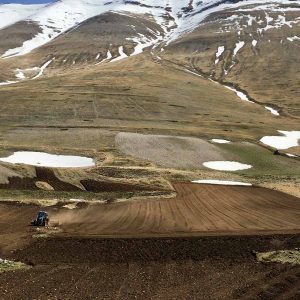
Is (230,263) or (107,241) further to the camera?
(107,241)

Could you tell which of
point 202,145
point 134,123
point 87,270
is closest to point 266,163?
point 202,145

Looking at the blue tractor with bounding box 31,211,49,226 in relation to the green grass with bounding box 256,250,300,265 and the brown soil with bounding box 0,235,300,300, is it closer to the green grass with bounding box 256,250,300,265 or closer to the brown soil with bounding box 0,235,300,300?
the brown soil with bounding box 0,235,300,300

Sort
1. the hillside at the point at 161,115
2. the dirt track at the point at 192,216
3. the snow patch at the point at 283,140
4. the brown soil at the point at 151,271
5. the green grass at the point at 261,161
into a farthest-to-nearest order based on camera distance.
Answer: the snow patch at the point at 283,140
the hillside at the point at 161,115
the green grass at the point at 261,161
the dirt track at the point at 192,216
the brown soil at the point at 151,271

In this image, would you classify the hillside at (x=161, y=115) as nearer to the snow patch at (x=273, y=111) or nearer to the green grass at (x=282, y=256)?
the snow patch at (x=273, y=111)

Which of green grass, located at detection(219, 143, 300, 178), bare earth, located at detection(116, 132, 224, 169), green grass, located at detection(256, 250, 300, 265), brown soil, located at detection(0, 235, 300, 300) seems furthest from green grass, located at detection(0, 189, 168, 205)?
green grass, located at detection(219, 143, 300, 178)

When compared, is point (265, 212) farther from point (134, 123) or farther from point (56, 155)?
point (134, 123)

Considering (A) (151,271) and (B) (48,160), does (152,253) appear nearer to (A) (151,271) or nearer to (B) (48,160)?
(A) (151,271)

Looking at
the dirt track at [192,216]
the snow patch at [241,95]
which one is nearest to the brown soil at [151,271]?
the dirt track at [192,216]
